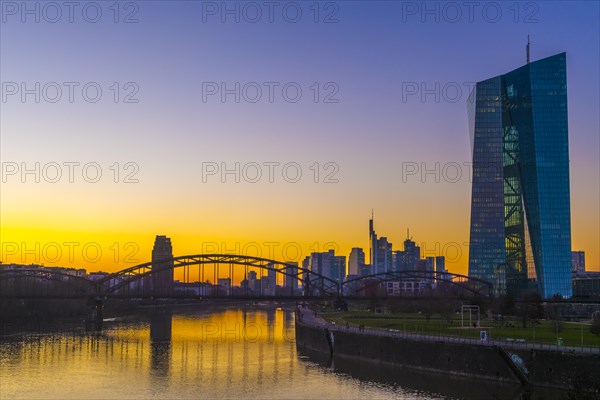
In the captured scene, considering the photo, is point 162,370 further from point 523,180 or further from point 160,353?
point 523,180

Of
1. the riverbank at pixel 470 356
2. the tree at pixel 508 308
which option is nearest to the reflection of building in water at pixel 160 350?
the riverbank at pixel 470 356

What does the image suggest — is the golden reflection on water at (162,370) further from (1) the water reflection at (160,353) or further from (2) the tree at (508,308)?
(2) the tree at (508,308)

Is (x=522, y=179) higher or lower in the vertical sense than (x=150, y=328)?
higher

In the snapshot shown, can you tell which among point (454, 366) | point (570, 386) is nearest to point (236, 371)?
point (454, 366)

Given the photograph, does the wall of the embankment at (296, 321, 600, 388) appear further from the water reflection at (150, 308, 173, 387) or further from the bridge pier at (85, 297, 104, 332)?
the bridge pier at (85, 297, 104, 332)

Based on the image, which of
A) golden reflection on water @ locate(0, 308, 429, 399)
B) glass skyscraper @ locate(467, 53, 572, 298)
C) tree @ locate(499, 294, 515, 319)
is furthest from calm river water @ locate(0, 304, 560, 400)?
glass skyscraper @ locate(467, 53, 572, 298)

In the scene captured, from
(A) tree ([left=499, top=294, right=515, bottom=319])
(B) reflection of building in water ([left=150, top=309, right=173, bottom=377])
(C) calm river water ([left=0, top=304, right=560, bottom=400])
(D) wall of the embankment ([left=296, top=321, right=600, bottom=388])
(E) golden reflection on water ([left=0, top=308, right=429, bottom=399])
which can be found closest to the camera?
(D) wall of the embankment ([left=296, top=321, right=600, bottom=388])

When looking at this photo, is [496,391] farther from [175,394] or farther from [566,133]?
[566,133]
